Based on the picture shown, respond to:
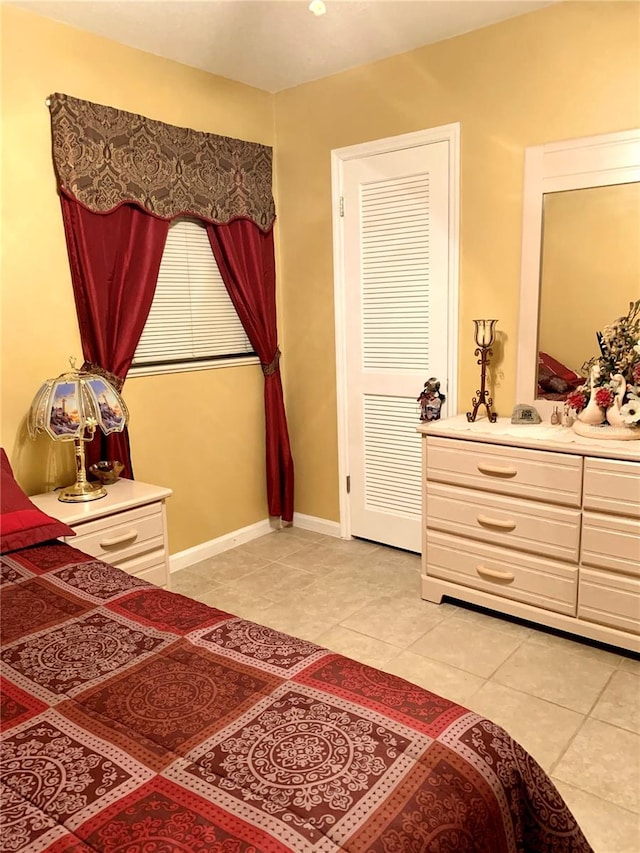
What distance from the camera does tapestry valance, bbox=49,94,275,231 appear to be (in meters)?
2.75

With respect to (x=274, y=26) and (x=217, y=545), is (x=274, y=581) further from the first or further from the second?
(x=274, y=26)

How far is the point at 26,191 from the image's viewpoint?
2.66 m

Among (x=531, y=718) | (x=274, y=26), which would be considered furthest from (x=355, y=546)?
(x=274, y=26)

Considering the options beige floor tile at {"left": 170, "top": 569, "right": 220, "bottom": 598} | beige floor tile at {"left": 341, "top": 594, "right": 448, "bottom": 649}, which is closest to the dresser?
beige floor tile at {"left": 341, "top": 594, "right": 448, "bottom": 649}

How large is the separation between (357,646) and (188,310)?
1918 millimetres

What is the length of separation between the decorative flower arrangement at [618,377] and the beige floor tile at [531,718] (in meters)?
1.09

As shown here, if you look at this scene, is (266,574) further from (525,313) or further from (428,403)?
(525,313)

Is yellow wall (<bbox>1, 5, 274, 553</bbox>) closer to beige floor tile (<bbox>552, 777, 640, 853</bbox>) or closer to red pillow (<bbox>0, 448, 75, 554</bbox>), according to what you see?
red pillow (<bbox>0, 448, 75, 554</bbox>)

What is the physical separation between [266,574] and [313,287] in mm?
1660

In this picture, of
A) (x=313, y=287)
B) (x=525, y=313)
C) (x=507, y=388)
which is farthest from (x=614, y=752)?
(x=313, y=287)

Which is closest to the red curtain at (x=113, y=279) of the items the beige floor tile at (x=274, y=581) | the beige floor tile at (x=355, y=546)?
the beige floor tile at (x=274, y=581)

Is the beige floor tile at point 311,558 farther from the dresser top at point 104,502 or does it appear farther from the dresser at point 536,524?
the dresser top at point 104,502

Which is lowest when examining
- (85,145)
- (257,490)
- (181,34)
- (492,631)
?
(492,631)

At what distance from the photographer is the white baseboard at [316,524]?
3900 millimetres
